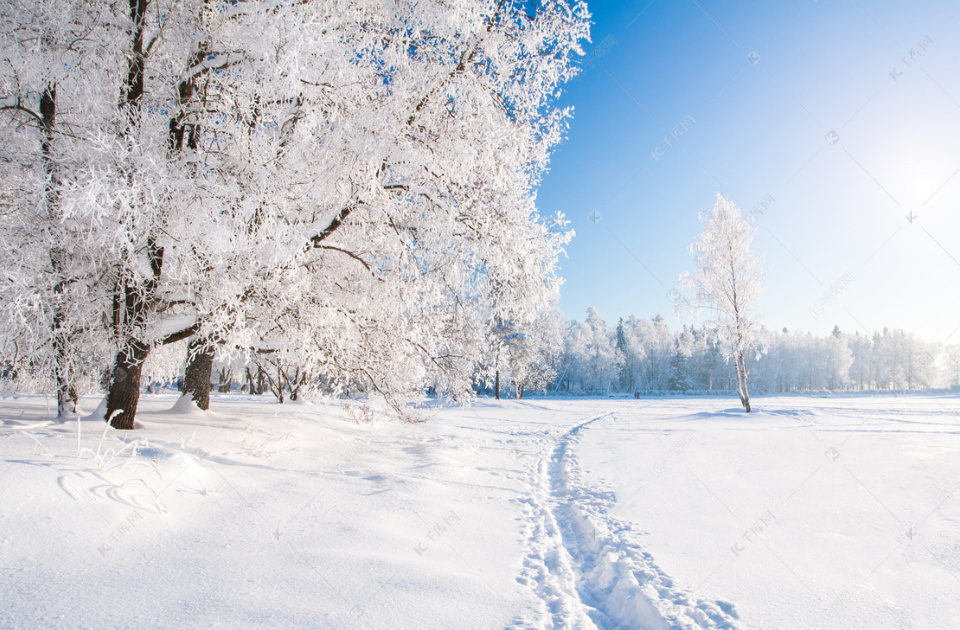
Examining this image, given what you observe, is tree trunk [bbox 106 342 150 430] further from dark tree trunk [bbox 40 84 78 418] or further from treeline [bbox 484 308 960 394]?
treeline [bbox 484 308 960 394]

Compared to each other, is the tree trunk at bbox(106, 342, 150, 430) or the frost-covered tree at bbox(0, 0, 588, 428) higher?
the frost-covered tree at bbox(0, 0, 588, 428)

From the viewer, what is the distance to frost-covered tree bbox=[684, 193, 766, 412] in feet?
70.3

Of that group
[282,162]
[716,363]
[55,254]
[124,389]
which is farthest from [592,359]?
[55,254]

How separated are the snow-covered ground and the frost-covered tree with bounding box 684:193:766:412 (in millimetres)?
14861

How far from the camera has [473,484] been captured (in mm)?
7047

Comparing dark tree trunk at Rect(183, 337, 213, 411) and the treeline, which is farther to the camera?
the treeline

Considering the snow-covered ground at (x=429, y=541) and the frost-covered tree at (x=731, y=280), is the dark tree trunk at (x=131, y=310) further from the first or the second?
the frost-covered tree at (x=731, y=280)

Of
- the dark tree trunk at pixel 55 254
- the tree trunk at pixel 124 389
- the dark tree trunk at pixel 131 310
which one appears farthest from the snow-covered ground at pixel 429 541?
the dark tree trunk at pixel 55 254

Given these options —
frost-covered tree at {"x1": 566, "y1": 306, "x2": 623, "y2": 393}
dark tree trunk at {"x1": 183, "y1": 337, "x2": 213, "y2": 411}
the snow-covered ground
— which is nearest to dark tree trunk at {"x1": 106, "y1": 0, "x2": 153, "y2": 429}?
the snow-covered ground

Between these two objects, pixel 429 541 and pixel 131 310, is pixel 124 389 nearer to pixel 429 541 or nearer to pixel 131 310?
pixel 131 310

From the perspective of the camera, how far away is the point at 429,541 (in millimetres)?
4359

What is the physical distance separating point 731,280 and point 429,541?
22425mm

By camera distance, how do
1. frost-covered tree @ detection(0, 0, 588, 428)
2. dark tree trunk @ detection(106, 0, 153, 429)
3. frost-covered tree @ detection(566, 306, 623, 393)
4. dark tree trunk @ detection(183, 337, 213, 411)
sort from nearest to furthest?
frost-covered tree @ detection(0, 0, 588, 428) < dark tree trunk @ detection(106, 0, 153, 429) < dark tree trunk @ detection(183, 337, 213, 411) < frost-covered tree @ detection(566, 306, 623, 393)

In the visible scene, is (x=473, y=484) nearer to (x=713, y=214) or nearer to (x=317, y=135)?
(x=317, y=135)
